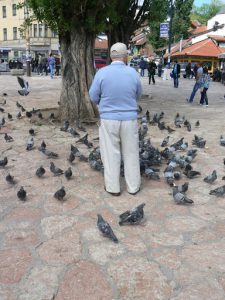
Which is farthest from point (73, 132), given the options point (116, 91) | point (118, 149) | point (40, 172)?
point (116, 91)

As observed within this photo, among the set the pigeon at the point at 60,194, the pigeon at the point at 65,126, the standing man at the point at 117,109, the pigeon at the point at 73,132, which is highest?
the standing man at the point at 117,109

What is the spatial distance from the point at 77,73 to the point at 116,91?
5.21 meters

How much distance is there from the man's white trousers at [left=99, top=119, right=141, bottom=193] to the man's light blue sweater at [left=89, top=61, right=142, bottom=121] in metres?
0.12

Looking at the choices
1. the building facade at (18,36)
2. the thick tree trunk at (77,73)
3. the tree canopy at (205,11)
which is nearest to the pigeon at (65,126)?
the thick tree trunk at (77,73)

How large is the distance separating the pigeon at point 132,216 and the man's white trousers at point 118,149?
86cm

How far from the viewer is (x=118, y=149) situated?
17.3ft

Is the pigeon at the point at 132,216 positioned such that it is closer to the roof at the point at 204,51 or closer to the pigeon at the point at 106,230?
the pigeon at the point at 106,230

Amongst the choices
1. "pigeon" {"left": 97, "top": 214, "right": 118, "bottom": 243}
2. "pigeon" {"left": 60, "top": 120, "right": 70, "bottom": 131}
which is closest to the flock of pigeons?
"pigeon" {"left": 97, "top": 214, "right": 118, "bottom": 243}

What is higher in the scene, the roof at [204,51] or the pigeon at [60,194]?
the roof at [204,51]

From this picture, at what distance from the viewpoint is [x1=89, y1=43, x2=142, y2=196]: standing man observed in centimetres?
501

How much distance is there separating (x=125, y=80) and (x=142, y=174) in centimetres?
189

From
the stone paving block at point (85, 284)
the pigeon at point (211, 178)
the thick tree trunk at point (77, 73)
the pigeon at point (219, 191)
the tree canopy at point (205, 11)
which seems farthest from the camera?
the tree canopy at point (205, 11)

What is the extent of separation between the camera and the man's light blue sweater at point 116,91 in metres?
5.00

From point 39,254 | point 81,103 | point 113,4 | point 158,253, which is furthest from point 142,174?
point 113,4
